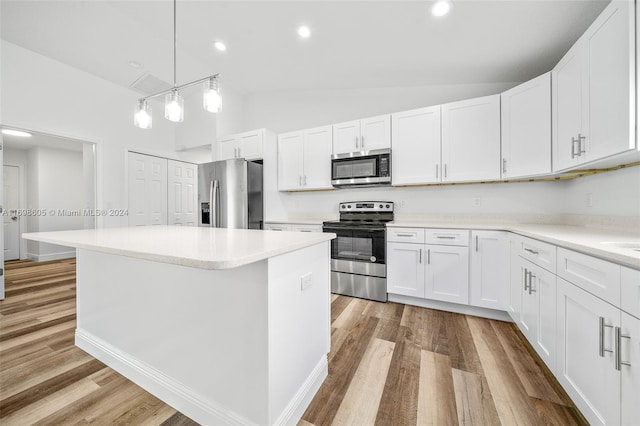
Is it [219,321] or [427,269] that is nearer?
[219,321]

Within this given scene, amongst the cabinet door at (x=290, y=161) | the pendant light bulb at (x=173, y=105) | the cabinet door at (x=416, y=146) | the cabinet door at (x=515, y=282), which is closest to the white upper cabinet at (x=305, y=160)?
the cabinet door at (x=290, y=161)

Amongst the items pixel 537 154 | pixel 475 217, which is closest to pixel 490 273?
pixel 475 217

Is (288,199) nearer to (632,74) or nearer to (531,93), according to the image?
(531,93)

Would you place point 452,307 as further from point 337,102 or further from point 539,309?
point 337,102

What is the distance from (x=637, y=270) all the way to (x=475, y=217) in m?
2.16

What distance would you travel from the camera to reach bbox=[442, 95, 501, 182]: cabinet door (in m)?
2.57

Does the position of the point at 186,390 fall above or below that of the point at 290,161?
below

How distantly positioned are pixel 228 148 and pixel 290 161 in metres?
1.08

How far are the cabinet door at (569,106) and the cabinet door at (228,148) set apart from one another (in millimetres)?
3690

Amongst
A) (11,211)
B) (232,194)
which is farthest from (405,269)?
(11,211)

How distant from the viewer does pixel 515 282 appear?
210 centimetres

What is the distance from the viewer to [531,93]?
2.27m

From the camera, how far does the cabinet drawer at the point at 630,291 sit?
2.89 ft

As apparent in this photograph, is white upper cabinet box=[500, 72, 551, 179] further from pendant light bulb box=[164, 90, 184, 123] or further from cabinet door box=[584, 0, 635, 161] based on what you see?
pendant light bulb box=[164, 90, 184, 123]
